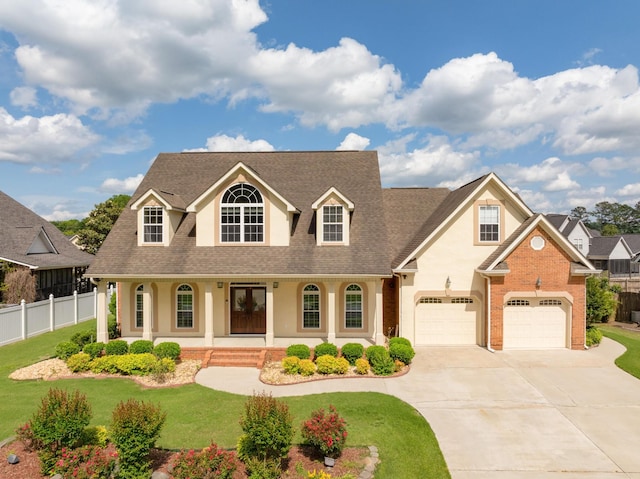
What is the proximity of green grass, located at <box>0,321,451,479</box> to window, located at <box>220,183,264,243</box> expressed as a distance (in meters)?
7.20

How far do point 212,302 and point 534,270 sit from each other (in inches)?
572

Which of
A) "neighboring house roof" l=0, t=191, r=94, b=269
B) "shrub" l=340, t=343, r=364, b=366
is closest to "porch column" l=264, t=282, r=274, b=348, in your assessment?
"shrub" l=340, t=343, r=364, b=366

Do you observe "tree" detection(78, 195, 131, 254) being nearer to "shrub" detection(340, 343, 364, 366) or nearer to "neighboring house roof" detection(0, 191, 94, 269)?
"neighboring house roof" detection(0, 191, 94, 269)

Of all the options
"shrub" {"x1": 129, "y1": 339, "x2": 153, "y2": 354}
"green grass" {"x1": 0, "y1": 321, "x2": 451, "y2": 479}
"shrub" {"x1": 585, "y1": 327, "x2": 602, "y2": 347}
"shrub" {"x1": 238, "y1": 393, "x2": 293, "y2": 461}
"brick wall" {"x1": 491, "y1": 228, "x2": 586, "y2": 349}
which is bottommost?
"green grass" {"x1": 0, "y1": 321, "x2": 451, "y2": 479}

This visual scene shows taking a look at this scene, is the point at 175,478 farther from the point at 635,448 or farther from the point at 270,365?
the point at 635,448

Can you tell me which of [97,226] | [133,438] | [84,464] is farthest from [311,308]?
[97,226]

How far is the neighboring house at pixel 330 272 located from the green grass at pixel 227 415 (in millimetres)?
4111

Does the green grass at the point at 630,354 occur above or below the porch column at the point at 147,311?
below

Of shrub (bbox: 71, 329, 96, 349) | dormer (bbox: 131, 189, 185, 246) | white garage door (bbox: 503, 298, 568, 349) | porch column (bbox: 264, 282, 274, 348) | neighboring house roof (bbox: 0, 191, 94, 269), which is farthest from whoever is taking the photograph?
neighboring house roof (bbox: 0, 191, 94, 269)

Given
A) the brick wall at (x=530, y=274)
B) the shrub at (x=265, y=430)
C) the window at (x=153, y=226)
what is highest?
the window at (x=153, y=226)

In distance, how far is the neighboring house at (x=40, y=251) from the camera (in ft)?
85.1

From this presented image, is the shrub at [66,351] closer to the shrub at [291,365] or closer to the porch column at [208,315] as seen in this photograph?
the porch column at [208,315]

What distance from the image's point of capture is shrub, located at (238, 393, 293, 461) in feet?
25.8

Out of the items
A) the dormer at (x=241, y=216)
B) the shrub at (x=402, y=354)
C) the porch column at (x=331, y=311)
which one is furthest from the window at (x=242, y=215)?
the shrub at (x=402, y=354)
